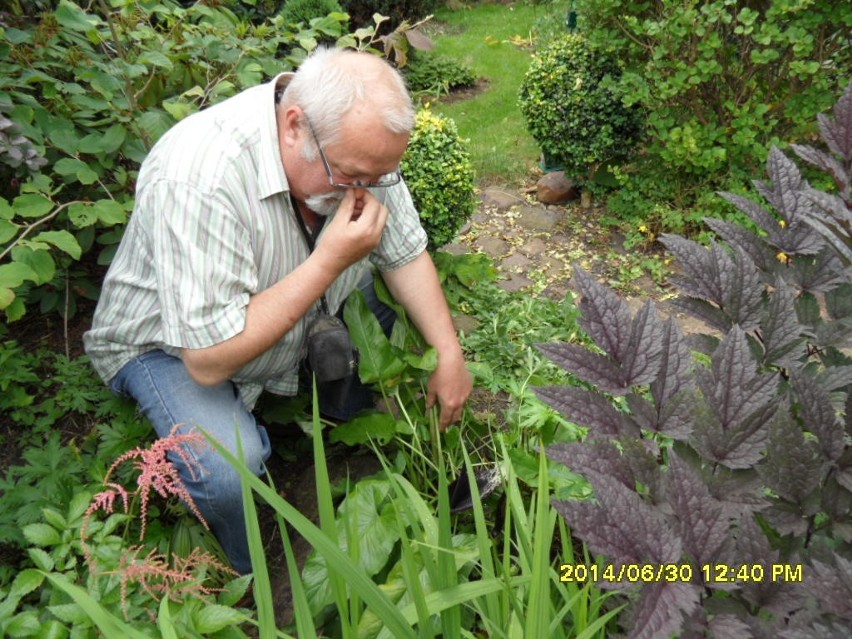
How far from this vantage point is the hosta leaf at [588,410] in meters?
1.02

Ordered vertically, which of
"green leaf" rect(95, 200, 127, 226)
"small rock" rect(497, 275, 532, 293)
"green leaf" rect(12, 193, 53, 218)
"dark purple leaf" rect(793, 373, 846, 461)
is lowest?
"small rock" rect(497, 275, 532, 293)

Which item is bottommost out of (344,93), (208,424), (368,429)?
(368,429)

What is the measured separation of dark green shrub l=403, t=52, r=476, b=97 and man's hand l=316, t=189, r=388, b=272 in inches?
191

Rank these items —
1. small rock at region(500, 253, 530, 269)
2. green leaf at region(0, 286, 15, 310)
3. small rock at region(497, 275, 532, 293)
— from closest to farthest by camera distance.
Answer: green leaf at region(0, 286, 15, 310) → small rock at region(497, 275, 532, 293) → small rock at region(500, 253, 530, 269)

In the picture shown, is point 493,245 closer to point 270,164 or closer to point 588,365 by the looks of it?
point 270,164

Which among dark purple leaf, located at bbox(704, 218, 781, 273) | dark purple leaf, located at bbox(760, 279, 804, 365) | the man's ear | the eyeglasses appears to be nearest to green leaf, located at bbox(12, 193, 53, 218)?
the man's ear

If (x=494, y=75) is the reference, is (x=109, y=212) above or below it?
above

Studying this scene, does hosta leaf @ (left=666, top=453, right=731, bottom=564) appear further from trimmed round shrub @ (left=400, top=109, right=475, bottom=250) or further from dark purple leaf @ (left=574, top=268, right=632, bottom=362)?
trimmed round shrub @ (left=400, top=109, right=475, bottom=250)

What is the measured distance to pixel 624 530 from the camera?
824 millimetres

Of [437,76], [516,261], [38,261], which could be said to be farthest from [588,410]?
[437,76]

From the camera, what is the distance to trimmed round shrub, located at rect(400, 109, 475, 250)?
322 centimetres

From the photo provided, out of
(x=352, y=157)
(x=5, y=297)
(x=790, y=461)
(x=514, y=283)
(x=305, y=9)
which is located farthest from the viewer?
(x=305, y=9)

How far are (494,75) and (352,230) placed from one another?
18.4 ft

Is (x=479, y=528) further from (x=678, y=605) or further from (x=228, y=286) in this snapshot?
(x=228, y=286)
